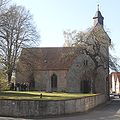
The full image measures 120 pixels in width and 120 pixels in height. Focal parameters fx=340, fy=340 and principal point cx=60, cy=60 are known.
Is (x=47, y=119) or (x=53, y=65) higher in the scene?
(x=53, y=65)

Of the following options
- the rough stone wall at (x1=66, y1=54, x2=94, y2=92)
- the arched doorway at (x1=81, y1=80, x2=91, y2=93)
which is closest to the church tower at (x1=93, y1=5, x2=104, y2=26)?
the rough stone wall at (x1=66, y1=54, x2=94, y2=92)

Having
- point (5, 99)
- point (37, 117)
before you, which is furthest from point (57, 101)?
point (5, 99)

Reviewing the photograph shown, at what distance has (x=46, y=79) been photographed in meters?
63.5

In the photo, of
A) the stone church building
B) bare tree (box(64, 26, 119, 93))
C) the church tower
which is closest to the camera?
bare tree (box(64, 26, 119, 93))

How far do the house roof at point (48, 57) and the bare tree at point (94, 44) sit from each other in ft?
4.76

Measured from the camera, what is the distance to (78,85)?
61438 mm

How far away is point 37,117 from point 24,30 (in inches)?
1078

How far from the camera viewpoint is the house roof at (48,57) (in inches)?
1969

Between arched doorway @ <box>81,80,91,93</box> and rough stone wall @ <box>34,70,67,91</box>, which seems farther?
rough stone wall @ <box>34,70,67,91</box>

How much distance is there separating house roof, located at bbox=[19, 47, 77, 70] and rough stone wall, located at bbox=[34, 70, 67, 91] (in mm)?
799

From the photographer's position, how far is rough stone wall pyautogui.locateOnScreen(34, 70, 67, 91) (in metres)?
62.7

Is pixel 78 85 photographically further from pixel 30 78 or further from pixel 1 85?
pixel 1 85

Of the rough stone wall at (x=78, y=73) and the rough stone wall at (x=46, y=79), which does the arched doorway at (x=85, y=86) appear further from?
the rough stone wall at (x=46, y=79)

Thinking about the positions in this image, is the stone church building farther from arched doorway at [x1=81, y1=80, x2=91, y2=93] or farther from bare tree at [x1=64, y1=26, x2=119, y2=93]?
bare tree at [x1=64, y1=26, x2=119, y2=93]
